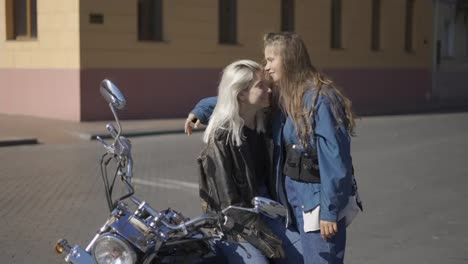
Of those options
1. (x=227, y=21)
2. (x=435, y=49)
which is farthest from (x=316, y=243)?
(x=435, y=49)

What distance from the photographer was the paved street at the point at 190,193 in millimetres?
6398

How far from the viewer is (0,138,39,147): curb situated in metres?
13.4

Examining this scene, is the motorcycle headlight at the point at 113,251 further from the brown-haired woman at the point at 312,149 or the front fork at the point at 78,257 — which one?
the brown-haired woman at the point at 312,149

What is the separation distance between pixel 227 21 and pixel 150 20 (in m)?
2.56

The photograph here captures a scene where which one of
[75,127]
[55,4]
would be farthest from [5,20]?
[75,127]

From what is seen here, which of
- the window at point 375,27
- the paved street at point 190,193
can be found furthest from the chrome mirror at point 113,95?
the window at point 375,27

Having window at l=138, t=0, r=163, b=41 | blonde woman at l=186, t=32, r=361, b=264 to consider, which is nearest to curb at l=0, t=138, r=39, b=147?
window at l=138, t=0, r=163, b=41

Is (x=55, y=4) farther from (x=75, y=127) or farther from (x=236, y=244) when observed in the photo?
(x=236, y=244)

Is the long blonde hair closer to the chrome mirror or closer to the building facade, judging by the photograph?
the chrome mirror

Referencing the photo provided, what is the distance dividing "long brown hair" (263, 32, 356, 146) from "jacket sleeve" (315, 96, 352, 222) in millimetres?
53

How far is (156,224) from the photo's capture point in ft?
9.16

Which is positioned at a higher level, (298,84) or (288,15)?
(288,15)

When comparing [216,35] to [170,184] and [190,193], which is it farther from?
[190,193]

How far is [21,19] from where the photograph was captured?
18.4 metres
